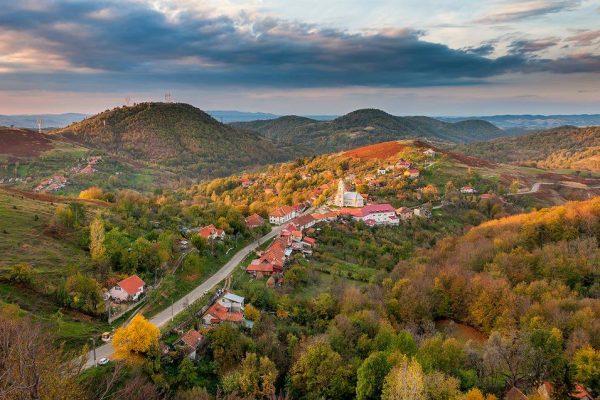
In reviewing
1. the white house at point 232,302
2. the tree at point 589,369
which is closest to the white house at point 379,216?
the white house at point 232,302

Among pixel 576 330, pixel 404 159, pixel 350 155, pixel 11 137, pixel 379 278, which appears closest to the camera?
pixel 576 330

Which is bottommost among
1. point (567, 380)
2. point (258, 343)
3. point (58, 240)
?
point (567, 380)

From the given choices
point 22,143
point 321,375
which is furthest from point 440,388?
point 22,143

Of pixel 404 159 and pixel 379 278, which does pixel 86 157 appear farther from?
pixel 379 278

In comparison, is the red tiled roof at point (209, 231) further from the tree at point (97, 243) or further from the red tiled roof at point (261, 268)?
the tree at point (97, 243)

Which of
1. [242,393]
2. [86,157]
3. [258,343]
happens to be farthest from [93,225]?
[86,157]
